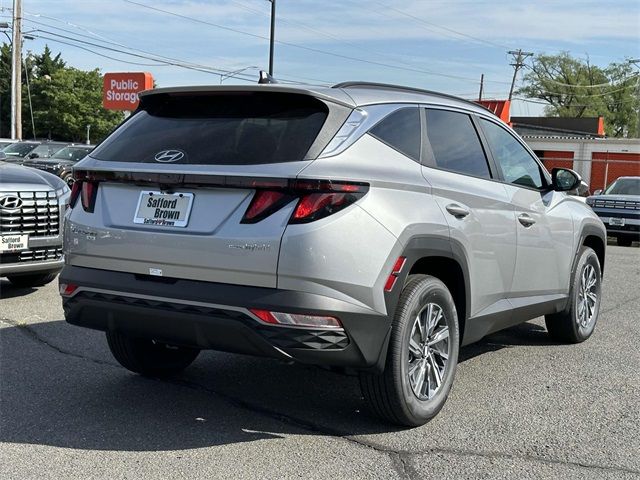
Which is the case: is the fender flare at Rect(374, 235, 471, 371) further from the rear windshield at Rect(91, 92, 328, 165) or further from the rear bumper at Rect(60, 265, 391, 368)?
the rear windshield at Rect(91, 92, 328, 165)

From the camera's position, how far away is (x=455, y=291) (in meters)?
4.42

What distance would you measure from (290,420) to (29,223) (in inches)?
161

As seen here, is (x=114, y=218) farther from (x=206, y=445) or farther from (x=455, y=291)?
(x=455, y=291)

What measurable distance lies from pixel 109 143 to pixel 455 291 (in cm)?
216

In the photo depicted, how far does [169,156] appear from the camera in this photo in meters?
3.79

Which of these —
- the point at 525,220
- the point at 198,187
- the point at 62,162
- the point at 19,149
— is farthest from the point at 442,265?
the point at 19,149

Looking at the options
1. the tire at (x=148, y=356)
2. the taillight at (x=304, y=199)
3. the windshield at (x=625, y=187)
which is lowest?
the tire at (x=148, y=356)

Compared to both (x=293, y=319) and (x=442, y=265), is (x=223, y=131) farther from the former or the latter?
(x=442, y=265)

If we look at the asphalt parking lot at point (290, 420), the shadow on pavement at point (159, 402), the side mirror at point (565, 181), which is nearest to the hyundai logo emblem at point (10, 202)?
the asphalt parking lot at point (290, 420)

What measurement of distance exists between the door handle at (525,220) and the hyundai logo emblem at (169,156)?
7.88 feet

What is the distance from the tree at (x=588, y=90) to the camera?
7544 centimetres

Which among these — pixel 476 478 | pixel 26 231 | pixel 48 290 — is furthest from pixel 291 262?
pixel 48 290

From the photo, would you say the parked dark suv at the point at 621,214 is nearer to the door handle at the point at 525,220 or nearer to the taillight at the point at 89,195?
the door handle at the point at 525,220

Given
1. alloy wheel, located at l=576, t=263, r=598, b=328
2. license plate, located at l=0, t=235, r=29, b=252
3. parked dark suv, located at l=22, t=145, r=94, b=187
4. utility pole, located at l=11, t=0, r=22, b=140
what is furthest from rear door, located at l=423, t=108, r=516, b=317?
utility pole, located at l=11, t=0, r=22, b=140
